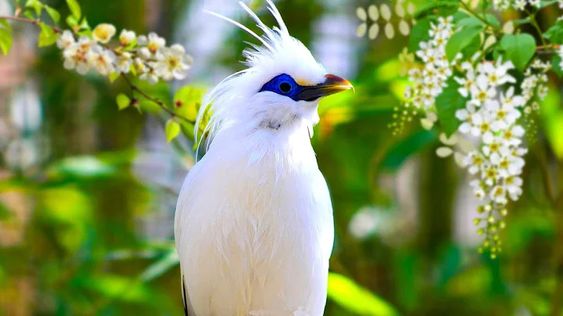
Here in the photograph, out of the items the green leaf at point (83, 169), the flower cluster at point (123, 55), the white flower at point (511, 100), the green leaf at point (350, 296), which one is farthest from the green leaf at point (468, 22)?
the green leaf at point (83, 169)

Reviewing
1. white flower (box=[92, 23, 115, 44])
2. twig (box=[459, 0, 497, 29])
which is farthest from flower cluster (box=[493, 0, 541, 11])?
white flower (box=[92, 23, 115, 44])

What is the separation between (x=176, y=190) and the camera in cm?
252

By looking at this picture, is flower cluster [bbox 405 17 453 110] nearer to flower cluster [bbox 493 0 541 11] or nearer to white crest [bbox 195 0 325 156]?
flower cluster [bbox 493 0 541 11]

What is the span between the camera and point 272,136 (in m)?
1.27

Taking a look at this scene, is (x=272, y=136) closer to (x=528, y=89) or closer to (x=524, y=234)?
(x=528, y=89)

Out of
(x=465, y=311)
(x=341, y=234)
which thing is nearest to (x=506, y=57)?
(x=341, y=234)

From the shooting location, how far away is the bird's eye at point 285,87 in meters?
1.27

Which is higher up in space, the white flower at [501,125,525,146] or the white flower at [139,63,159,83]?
the white flower at [139,63,159,83]

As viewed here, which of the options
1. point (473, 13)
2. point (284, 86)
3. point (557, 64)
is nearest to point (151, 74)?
point (284, 86)

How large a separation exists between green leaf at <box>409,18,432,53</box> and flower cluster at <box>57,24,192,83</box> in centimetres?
36

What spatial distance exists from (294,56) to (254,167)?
0.57 ft

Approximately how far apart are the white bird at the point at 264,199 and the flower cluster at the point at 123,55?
4.0 inches

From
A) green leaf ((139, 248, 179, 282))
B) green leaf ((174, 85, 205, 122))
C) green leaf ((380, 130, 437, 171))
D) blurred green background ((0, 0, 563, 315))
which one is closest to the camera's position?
green leaf ((174, 85, 205, 122))

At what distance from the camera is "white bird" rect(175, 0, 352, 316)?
1230mm
